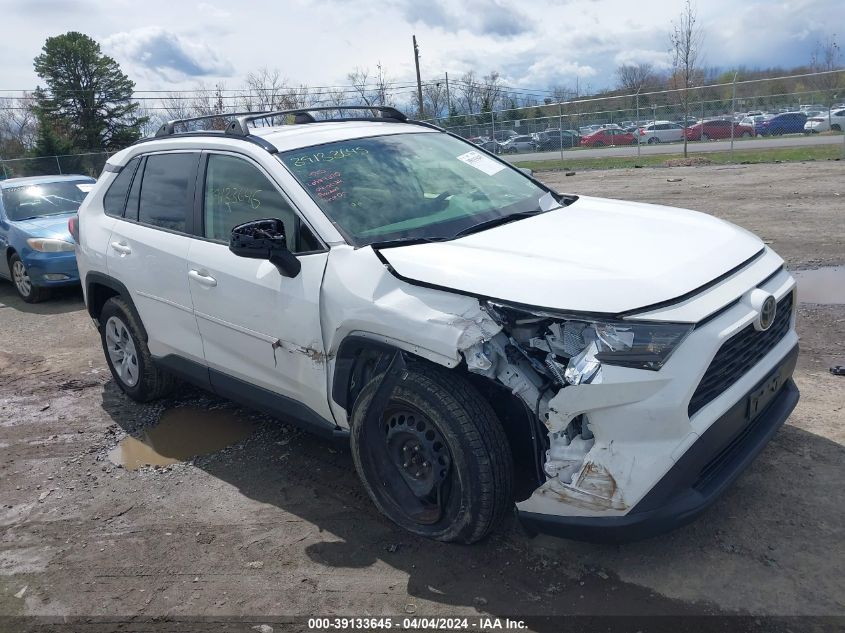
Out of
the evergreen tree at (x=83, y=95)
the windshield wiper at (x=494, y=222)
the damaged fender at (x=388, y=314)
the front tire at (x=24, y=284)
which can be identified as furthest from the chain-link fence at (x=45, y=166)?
the damaged fender at (x=388, y=314)

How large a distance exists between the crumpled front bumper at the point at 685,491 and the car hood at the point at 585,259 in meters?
0.59

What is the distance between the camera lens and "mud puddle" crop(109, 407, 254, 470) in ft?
15.5

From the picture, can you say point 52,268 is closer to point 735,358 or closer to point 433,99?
point 735,358

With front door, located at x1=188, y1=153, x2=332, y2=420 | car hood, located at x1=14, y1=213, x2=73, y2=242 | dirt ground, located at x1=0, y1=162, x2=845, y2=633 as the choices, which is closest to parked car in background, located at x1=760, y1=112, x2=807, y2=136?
dirt ground, located at x1=0, y1=162, x2=845, y2=633

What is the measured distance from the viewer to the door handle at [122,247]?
488cm

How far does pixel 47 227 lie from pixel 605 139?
26162 mm

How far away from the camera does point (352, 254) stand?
3.46 m

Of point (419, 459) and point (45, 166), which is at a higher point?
point (45, 166)

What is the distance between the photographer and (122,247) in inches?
194

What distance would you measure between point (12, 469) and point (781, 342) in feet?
15.5

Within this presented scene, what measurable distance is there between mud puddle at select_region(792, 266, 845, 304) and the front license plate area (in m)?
3.53

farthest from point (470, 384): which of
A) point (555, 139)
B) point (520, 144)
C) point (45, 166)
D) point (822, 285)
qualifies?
point (45, 166)

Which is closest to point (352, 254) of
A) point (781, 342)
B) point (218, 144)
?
point (218, 144)

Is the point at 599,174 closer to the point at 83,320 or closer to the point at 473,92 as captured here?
the point at 83,320
